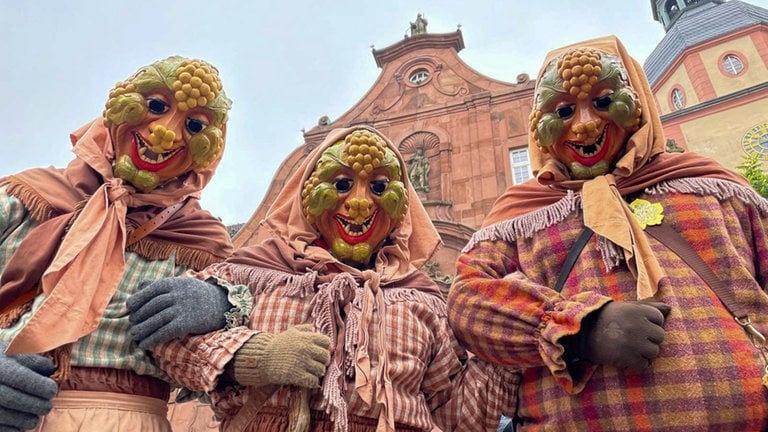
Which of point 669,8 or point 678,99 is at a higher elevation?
point 669,8

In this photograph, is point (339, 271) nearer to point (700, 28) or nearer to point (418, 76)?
point (418, 76)

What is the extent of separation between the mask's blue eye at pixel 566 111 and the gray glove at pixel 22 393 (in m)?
2.34

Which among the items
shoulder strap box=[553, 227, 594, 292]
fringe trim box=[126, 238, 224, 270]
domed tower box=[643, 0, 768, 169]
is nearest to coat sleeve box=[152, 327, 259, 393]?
fringe trim box=[126, 238, 224, 270]

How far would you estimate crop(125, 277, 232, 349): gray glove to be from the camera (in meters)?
1.97

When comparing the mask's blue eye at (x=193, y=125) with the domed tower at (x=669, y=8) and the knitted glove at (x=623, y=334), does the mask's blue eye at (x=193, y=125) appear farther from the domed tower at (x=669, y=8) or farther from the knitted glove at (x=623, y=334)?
the domed tower at (x=669, y=8)

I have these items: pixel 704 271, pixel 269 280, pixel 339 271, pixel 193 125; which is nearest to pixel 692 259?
pixel 704 271

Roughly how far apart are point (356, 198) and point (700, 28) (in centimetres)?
2539

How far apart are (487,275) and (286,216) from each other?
113cm

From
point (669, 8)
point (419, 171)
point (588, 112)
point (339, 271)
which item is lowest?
point (339, 271)

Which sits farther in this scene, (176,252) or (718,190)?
(176,252)

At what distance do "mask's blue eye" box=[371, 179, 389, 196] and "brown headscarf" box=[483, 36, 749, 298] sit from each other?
1.82 feet

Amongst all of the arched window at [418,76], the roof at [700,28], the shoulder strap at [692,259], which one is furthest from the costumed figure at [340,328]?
the roof at [700,28]

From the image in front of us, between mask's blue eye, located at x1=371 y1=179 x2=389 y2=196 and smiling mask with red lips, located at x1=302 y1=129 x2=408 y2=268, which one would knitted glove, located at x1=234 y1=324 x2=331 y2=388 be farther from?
mask's blue eye, located at x1=371 y1=179 x2=389 y2=196

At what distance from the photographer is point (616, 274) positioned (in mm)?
1978
